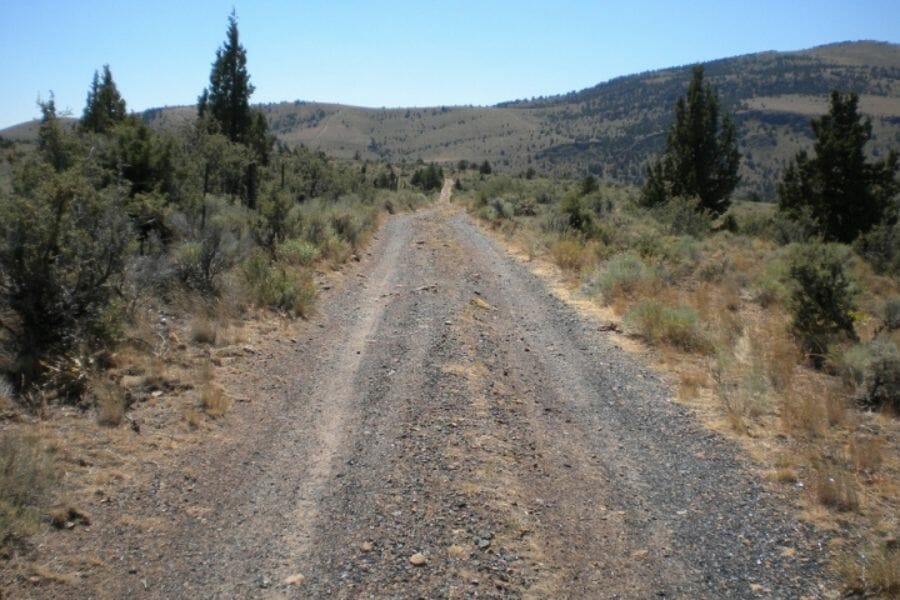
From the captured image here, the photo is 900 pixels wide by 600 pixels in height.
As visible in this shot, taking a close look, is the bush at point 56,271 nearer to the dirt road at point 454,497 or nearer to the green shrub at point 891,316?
the dirt road at point 454,497

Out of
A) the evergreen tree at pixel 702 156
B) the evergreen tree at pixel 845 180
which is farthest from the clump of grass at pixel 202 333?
the evergreen tree at pixel 702 156

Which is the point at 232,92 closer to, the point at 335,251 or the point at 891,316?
A: the point at 335,251

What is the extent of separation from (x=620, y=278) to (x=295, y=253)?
769 centimetres

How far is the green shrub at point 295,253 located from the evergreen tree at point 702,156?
2006 cm

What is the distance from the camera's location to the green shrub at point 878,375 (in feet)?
22.9

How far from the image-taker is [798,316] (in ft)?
31.6

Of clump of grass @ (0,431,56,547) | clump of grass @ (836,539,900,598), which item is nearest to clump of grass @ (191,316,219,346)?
clump of grass @ (0,431,56,547)

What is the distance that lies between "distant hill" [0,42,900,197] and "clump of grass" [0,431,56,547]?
8423 cm

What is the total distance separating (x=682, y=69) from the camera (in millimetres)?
173625

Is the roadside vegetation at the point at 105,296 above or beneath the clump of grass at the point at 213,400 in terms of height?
above

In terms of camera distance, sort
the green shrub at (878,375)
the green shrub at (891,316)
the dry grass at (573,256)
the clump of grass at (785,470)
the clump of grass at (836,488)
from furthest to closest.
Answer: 1. the dry grass at (573,256)
2. the green shrub at (891,316)
3. the green shrub at (878,375)
4. the clump of grass at (785,470)
5. the clump of grass at (836,488)

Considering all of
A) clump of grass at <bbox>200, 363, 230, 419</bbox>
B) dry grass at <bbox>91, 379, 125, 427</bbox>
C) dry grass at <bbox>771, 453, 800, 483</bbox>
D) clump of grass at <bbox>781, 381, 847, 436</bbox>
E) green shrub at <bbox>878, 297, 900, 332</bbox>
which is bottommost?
dry grass at <bbox>771, 453, 800, 483</bbox>

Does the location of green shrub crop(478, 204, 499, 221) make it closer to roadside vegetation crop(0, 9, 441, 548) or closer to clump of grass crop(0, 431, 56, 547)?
roadside vegetation crop(0, 9, 441, 548)

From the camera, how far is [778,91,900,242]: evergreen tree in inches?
915
